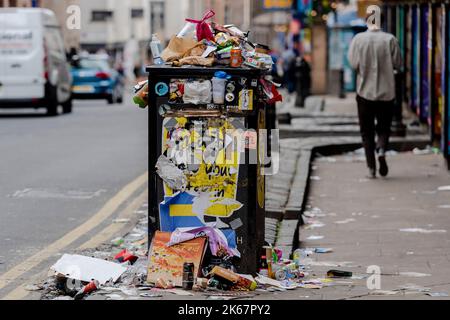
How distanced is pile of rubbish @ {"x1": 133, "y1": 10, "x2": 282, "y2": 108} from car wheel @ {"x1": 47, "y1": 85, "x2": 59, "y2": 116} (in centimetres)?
2210

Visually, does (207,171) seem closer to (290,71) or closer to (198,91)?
(198,91)

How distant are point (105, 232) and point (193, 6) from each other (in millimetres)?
87962

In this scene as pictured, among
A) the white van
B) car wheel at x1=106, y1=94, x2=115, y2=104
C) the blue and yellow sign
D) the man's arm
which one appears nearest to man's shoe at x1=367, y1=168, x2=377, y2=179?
the man's arm

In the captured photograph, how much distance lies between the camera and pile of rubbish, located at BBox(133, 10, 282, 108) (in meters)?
8.20

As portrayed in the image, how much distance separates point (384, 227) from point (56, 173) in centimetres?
582

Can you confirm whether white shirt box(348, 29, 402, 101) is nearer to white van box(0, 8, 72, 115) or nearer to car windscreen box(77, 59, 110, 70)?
white van box(0, 8, 72, 115)

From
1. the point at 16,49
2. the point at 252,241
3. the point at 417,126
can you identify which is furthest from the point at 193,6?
the point at 252,241

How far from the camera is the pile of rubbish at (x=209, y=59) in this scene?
26.9 feet

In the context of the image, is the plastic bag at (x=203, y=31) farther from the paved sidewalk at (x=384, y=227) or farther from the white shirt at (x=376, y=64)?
the white shirt at (x=376, y=64)

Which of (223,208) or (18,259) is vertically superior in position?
(223,208)

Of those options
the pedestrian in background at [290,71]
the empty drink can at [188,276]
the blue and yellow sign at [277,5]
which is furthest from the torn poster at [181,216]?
the blue and yellow sign at [277,5]

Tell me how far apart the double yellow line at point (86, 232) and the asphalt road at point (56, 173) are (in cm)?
9

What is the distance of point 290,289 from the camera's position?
323 inches

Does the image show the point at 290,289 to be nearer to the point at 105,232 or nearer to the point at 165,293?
the point at 165,293
